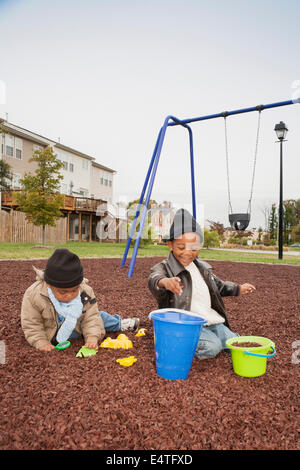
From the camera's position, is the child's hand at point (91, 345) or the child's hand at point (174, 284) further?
the child's hand at point (91, 345)

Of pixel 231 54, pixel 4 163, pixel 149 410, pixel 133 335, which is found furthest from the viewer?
pixel 4 163

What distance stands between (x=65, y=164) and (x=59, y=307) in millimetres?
27725

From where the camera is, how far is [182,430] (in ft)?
5.32

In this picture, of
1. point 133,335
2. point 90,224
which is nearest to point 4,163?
point 90,224

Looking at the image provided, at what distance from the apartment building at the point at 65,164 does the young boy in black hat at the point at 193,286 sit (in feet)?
59.4

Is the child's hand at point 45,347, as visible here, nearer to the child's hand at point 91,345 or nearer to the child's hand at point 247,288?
the child's hand at point 91,345

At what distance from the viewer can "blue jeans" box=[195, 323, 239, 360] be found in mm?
2564

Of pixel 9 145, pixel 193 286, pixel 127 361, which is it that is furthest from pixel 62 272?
pixel 9 145

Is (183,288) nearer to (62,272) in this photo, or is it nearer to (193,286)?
(193,286)

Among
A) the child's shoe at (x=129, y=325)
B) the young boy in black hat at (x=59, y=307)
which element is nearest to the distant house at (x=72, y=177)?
the child's shoe at (x=129, y=325)

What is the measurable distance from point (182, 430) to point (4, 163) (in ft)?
80.6

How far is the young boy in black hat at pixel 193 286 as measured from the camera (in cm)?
257

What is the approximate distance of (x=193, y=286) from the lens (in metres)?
2.75
